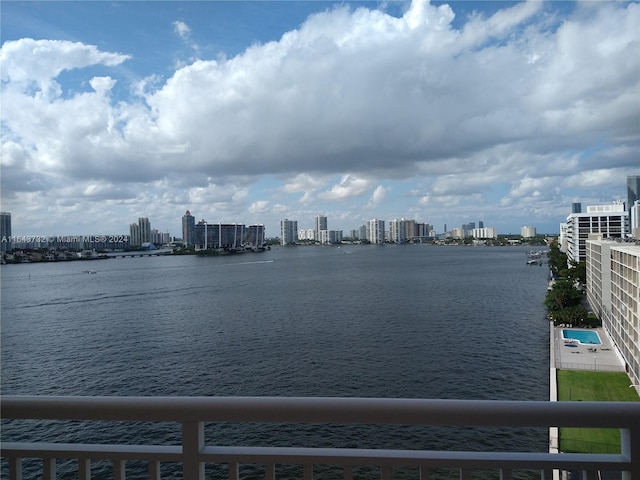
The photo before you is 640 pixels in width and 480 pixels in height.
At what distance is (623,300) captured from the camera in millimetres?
12727

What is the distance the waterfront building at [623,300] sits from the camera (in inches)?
433

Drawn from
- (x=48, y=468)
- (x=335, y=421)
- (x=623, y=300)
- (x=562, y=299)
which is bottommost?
(x=562, y=299)

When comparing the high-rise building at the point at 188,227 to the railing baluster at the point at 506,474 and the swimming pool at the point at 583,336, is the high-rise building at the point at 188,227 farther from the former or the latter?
the railing baluster at the point at 506,474

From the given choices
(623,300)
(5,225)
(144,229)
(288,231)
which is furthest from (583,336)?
(288,231)

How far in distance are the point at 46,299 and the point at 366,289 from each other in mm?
19093

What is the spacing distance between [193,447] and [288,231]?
127 meters

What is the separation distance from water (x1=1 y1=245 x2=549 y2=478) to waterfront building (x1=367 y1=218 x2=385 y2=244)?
104m

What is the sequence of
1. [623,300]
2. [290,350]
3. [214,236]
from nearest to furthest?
1. [623,300]
2. [290,350]
3. [214,236]

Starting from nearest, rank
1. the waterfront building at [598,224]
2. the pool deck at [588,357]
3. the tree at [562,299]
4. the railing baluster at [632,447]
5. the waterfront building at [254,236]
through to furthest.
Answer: the railing baluster at [632,447] < the pool deck at [588,357] < the tree at [562,299] < the waterfront building at [598,224] < the waterfront building at [254,236]

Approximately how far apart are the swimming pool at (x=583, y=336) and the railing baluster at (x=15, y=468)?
55.3 feet

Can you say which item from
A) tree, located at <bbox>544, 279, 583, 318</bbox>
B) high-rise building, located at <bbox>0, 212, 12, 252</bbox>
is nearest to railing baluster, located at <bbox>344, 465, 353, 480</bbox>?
high-rise building, located at <bbox>0, 212, 12, 252</bbox>

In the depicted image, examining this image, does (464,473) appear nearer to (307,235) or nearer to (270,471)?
(270,471)

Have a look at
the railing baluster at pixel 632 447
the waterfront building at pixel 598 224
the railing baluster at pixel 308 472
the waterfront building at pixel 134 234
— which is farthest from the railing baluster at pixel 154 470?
the waterfront building at pixel 134 234

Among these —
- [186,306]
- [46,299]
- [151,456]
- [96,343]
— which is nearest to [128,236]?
[46,299]
